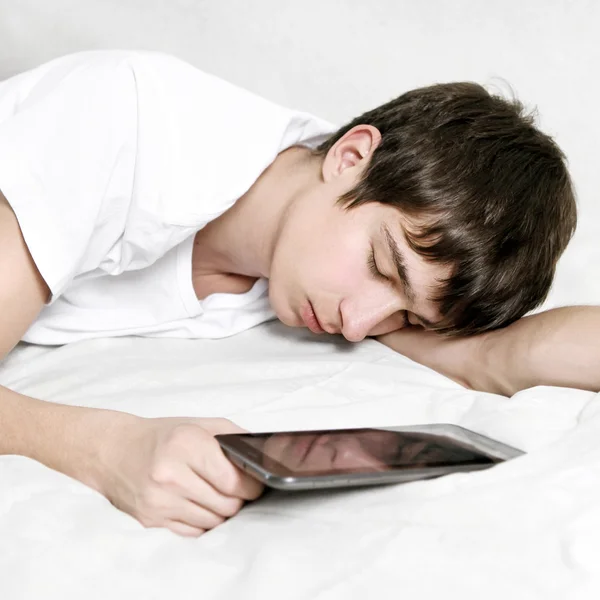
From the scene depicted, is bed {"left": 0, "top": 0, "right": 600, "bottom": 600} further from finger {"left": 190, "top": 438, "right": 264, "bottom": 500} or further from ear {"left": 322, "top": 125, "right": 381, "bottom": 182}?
ear {"left": 322, "top": 125, "right": 381, "bottom": 182}

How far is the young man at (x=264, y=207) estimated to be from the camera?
3.46ft

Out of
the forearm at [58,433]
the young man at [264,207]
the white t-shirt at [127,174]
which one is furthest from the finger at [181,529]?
the white t-shirt at [127,174]

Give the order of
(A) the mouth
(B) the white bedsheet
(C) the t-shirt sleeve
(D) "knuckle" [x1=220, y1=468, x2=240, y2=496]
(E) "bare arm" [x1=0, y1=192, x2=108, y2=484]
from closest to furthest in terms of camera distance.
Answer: (B) the white bedsheet, (D) "knuckle" [x1=220, y1=468, x2=240, y2=496], (E) "bare arm" [x1=0, y1=192, x2=108, y2=484], (C) the t-shirt sleeve, (A) the mouth

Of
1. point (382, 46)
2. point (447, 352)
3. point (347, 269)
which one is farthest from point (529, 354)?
point (382, 46)

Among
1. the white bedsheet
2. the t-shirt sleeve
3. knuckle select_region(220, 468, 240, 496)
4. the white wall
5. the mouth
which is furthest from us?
the white wall

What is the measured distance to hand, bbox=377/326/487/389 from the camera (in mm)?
1150

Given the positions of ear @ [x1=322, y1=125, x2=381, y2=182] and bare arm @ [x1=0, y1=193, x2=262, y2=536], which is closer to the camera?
bare arm @ [x1=0, y1=193, x2=262, y2=536]

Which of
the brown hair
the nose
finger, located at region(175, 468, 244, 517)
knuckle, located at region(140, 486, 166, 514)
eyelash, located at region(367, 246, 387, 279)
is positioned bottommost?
knuckle, located at region(140, 486, 166, 514)

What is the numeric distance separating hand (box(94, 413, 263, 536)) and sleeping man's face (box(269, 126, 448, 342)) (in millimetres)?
382

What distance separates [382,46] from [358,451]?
4.32 ft

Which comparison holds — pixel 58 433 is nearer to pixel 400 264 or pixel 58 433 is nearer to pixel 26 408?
pixel 26 408

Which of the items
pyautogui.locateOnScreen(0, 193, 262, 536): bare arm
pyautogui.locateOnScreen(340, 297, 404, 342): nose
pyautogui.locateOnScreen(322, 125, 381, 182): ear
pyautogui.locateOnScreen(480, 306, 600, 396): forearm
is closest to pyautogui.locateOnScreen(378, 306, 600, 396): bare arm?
pyautogui.locateOnScreen(480, 306, 600, 396): forearm

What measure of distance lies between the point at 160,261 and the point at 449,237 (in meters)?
0.45

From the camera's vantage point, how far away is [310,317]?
3.77ft
